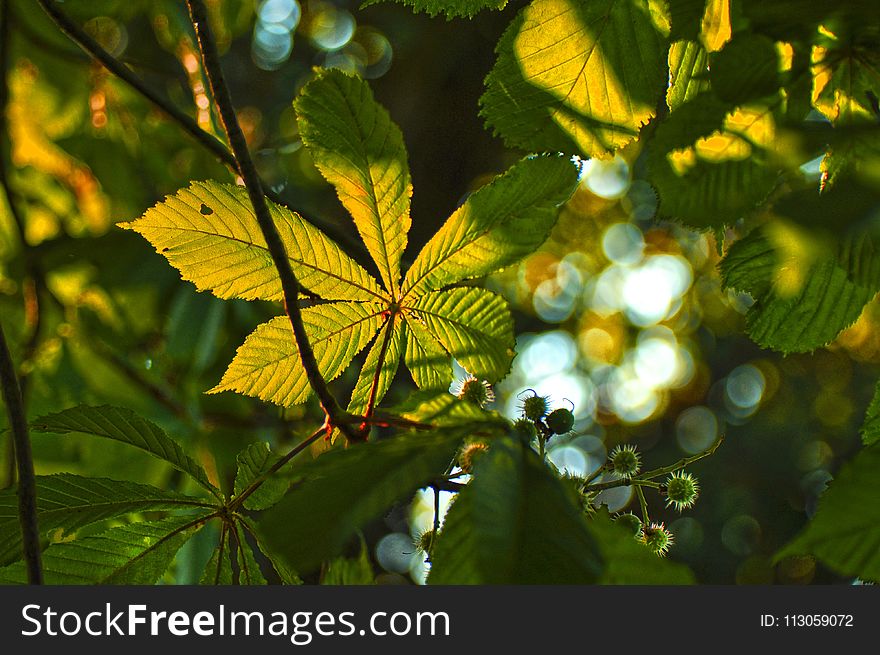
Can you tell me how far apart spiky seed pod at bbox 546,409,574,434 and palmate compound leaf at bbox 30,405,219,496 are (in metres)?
0.48

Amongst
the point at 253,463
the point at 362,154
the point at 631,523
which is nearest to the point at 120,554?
the point at 253,463

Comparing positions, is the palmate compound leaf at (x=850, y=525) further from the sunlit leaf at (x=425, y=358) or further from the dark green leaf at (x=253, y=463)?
the dark green leaf at (x=253, y=463)

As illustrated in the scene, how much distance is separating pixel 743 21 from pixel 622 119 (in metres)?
0.18

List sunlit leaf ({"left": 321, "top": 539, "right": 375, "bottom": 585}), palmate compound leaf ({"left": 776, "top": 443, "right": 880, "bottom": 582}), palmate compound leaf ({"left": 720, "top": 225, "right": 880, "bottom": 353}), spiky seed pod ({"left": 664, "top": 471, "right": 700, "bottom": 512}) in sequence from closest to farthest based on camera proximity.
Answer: palmate compound leaf ({"left": 776, "top": 443, "right": 880, "bottom": 582}) < palmate compound leaf ({"left": 720, "top": 225, "right": 880, "bottom": 353}) < spiky seed pod ({"left": 664, "top": 471, "right": 700, "bottom": 512}) < sunlit leaf ({"left": 321, "top": 539, "right": 375, "bottom": 585})

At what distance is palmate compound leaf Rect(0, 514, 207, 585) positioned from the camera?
3.26 feet

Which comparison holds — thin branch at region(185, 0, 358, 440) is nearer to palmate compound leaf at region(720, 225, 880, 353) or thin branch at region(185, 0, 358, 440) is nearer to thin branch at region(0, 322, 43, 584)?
thin branch at region(0, 322, 43, 584)

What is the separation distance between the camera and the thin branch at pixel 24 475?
2.71ft

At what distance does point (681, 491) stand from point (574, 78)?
78 centimetres

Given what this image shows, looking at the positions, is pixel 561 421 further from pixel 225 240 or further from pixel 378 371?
pixel 225 240

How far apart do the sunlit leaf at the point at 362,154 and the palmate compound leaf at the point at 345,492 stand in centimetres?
44

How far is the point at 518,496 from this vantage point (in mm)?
586

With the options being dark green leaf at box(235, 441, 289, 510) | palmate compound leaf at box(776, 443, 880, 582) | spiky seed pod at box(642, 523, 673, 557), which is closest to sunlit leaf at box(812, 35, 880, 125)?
palmate compound leaf at box(776, 443, 880, 582)

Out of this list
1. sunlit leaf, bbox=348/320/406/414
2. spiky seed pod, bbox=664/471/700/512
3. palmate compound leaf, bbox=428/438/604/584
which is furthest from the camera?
spiky seed pod, bbox=664/471/700/512

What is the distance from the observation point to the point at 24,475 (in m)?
0.86
